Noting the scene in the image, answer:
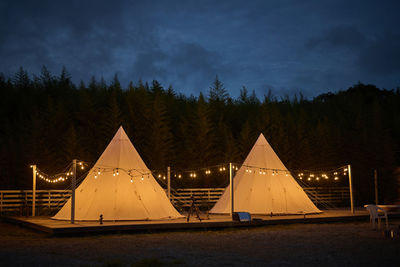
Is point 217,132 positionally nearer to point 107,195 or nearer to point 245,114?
point 245,114

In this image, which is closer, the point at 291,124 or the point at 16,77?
the point at 291,124

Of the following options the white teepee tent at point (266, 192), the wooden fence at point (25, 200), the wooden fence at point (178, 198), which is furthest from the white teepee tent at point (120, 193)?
the wooden fence at point (25, 200)

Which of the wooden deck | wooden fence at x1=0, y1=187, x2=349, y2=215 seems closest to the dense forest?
wooden fence at x1=0, y1=187, x2=349, y2=215

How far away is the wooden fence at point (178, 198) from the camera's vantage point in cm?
1534

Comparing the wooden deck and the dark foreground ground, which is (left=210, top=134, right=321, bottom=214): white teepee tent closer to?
the wooden deck

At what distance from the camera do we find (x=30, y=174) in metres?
17.2

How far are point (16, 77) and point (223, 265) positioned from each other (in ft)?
76.4

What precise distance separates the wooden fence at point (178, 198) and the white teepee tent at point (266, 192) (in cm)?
71

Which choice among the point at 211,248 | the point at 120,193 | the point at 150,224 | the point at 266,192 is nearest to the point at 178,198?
the point at 266,192

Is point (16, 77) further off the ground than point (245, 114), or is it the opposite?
point (16, 77)

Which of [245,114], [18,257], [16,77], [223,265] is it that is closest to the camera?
[223,265]

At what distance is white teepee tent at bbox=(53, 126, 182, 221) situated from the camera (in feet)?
37.4

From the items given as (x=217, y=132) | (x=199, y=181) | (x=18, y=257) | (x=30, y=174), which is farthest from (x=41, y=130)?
(x=18, y=257)

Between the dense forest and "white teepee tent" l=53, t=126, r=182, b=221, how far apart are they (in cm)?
584
